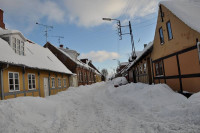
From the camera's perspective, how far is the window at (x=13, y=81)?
939cm

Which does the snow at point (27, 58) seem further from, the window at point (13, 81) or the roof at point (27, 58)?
the window at point (13, 81)

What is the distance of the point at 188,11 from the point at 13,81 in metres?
11.9

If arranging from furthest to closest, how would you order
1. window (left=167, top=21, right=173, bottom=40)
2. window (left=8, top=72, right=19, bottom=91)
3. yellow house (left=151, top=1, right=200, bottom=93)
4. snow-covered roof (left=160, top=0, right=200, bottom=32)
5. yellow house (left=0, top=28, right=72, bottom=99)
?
window (left=167, top=21, right=173, bottom=40) → window (left=8, top=72, right=19, bottom=91) → yellow house (left=0, top=28, right=72, bottom=99) → yellow house (left=151, top=1, right=200, bottom=93) → snow-covered roof (left=160, top=0, right=200, bottom=32)

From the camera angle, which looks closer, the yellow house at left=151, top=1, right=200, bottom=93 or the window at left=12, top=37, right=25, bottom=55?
the yellow house at left=151, top=1, right=200, bottom=93

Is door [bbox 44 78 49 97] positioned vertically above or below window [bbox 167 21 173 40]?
below

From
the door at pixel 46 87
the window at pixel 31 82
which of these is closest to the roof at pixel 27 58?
the window at pixel 31 82

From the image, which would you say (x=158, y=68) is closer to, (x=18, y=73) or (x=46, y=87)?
(x=46, y=87)

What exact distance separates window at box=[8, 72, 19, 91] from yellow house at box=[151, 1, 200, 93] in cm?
1088

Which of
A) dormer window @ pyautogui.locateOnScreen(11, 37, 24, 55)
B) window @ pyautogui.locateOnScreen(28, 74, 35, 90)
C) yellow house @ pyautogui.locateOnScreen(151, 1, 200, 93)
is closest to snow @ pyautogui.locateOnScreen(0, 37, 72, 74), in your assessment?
dormer window @ pyautogui.locateOnScreen(11, 37, 24, 55)

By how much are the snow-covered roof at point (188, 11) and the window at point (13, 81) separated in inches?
437

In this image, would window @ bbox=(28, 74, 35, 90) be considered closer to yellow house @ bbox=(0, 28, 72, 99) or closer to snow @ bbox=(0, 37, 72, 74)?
yellow house @ bbox=(0, 28, 72, 99)

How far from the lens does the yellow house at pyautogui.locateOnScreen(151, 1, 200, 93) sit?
720 cm

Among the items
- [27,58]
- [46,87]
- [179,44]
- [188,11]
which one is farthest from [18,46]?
[188,11]

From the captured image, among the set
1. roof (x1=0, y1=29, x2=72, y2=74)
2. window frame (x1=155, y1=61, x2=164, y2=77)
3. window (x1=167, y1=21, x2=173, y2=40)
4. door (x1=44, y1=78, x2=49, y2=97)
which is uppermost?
window (x1=167, y1=21, x2=173, y2=40)
